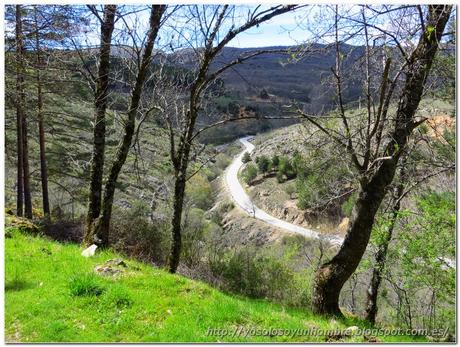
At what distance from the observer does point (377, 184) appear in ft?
21.4

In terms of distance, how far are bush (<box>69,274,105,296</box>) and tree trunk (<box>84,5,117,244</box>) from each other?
282 centimetres

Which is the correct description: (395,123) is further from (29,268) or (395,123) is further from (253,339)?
(29,268)

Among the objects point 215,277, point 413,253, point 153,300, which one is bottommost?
point 215,277

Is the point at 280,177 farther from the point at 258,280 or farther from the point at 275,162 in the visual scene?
the point at 258,280

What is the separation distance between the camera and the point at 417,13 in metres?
6.21

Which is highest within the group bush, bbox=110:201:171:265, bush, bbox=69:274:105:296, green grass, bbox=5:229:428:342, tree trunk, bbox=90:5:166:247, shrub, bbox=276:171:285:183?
tree trunk, bbox=90:5:166:247

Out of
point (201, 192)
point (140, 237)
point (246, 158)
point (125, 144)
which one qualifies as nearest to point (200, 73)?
point (125, 144)

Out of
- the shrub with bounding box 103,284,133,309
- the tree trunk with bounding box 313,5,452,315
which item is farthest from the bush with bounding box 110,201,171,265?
the shrub with bounding box 103,284,133,309

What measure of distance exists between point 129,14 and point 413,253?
24.6 feet

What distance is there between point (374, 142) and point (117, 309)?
4494 millimetres

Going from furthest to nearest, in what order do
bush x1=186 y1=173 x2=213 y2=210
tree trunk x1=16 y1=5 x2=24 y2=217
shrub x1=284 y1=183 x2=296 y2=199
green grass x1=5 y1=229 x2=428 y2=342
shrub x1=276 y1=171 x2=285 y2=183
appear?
shrub x1=276 y1=171 x2=285 y2=183, shrub x1=284 y1=183 x2=296 y2=199, bush x1=186 y1=173 x2=213 y2=210, tree trunk x1=16 y1=5 x2=24 y2=217, green grass x1=5 y1=229 x2=428 y2=342

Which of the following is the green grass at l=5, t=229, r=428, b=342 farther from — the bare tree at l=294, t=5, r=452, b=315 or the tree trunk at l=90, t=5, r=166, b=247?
the tree trunk at l=90, t=5, r=166, b=247

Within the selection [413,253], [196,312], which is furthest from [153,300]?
[413,253]

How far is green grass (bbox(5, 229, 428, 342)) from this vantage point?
4.59m
